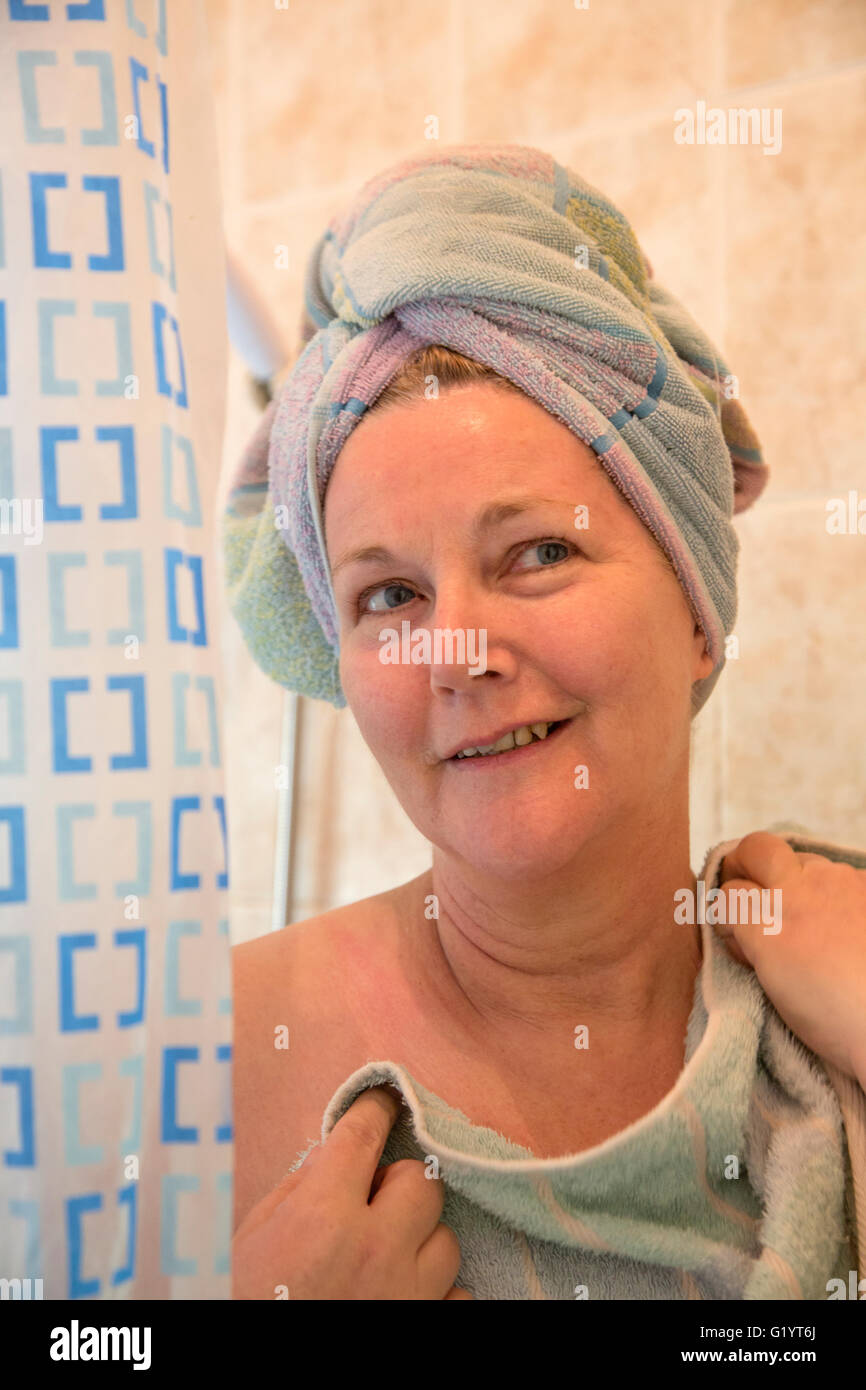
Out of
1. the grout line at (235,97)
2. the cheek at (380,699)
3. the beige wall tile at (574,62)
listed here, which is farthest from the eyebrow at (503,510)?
the grout line at (235,97)

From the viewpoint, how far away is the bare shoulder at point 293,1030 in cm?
78

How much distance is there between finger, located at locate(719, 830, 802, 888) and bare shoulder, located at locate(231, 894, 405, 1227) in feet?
1.03

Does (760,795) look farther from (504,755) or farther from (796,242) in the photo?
(796,242)

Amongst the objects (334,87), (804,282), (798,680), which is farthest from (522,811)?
(334,87)

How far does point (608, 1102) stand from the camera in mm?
810

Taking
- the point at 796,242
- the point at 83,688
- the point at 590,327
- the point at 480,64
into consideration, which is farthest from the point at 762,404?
the point at 83,688

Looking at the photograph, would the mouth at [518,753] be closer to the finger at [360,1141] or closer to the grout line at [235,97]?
the finger at [360,1141]

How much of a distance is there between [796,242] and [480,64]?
1.49ft

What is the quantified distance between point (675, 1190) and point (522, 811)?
0.28 metres

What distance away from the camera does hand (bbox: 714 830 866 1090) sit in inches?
29.1

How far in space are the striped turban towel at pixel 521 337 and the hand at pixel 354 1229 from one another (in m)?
0.43

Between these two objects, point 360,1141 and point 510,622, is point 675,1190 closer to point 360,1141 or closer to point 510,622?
point 360,1141

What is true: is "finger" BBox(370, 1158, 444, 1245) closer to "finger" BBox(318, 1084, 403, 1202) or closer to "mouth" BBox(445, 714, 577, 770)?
"finger" BBox(318, 1084, 403, 1202)

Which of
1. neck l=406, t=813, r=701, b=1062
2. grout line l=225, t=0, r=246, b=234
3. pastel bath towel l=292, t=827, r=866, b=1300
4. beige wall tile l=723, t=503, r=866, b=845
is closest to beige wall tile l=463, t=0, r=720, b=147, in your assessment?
grout line l=225, t=0, r=246, b=234
